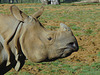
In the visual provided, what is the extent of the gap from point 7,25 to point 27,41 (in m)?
0.37

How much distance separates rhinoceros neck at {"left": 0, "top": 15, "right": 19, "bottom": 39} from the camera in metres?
3.06

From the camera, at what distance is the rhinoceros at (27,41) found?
9.89 ft

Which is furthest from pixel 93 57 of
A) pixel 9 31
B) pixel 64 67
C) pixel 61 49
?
pixel 9 31

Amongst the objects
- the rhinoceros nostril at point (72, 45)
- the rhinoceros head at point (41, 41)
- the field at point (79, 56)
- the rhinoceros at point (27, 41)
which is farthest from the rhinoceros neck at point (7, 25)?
the field at point (79, 56)

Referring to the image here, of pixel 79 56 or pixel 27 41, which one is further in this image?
pixel 79 56

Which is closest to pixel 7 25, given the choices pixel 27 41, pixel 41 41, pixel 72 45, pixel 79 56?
pixel 27 41

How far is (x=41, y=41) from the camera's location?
3.22 metres

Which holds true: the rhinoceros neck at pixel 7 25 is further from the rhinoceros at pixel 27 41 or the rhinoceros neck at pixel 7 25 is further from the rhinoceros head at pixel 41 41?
the rhinoceros head at pixel 41 41

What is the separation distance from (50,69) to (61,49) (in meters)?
2.65

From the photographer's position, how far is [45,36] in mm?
3275

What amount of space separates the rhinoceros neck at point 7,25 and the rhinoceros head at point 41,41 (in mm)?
A: 114

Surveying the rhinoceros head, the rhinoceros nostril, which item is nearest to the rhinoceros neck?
the rhinoceros head

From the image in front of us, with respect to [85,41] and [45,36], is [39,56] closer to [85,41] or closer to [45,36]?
[45,36]

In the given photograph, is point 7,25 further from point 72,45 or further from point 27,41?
point 72,45
